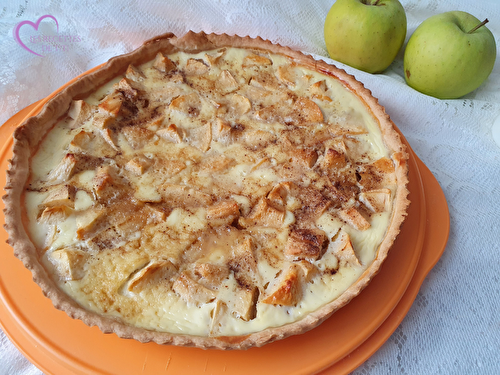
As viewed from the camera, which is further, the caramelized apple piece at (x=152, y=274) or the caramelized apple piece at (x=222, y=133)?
the caramelized apple piece at (x=222, y=133)

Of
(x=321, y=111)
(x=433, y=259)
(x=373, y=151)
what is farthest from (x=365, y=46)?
(x=433, y=259)

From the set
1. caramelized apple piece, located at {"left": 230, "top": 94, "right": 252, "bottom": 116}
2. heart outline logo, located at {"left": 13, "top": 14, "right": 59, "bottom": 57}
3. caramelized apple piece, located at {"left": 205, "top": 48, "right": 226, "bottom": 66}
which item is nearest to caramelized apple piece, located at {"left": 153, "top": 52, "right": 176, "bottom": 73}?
caramelized apple piece, located at {"left": 205, "top": 48, "right": 226, "bottom": 66}

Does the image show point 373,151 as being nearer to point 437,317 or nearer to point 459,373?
point 437,317

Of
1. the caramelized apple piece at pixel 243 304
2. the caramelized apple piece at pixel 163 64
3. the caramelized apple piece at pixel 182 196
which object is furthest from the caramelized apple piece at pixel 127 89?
the caramelized apple piece at pixel 243 304

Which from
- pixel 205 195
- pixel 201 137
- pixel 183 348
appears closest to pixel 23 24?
pixel 201 137

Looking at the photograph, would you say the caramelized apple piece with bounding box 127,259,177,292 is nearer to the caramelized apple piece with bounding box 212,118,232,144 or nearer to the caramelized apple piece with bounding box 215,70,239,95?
the caramelized apple piece with bounding box 212,118,232,144

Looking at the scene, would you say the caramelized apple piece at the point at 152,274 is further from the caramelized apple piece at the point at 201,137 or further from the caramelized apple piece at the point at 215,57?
the caramelized apple piece at the point at 215,57

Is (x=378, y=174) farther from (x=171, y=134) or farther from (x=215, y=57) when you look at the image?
(x=215, y=57)
